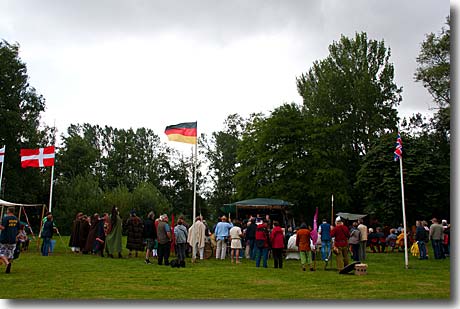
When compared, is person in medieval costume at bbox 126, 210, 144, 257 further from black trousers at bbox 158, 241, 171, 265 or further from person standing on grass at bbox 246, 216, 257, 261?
person standing on grass at bbox 246, 216, 257, 261

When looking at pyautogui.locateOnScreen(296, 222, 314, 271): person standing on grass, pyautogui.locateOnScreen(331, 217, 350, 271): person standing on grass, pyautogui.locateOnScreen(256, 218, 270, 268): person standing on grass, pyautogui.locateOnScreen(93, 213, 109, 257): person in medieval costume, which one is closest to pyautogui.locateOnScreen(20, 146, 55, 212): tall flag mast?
pyautogui.locateOnScreen(93, 213, 109, 257): person in medieval costume

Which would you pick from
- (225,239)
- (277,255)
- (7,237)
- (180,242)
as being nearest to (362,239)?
(277,255)

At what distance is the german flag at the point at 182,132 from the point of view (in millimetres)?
20188

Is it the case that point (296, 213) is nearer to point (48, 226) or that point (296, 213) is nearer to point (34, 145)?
point (34, 145)

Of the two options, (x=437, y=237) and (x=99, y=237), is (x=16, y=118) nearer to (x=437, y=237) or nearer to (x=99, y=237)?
(x=99, y=237)

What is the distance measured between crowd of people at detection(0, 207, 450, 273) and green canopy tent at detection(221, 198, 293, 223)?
4.02 m

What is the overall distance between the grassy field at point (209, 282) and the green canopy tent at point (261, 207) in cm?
830

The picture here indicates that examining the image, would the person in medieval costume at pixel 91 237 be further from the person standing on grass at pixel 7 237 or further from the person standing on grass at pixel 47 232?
the person standing on grass at pixel 7 237

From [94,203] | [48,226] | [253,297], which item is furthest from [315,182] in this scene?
[253,297]

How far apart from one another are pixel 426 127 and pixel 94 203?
29038 mm

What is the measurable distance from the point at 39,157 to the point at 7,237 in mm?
12177

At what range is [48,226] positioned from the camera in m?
20.4

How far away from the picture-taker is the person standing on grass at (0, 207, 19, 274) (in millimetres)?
→ 13953

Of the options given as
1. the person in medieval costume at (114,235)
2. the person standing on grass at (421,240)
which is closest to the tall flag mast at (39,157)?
the person in medieval costume at (114,235)
